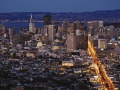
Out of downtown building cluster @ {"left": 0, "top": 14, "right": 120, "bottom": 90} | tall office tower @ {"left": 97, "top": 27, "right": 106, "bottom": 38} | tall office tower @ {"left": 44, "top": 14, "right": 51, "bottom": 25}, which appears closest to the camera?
downtown building cluster @ {"left": 0, "top": 14, "right": 120, "bottom": 90}

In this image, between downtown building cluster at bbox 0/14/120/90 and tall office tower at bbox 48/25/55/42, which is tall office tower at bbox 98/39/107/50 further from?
tall office tower at bbox 48/25/55/42

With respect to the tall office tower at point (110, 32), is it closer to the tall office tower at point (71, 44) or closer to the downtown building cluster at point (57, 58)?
the downtown building cluster at point (57, 58)

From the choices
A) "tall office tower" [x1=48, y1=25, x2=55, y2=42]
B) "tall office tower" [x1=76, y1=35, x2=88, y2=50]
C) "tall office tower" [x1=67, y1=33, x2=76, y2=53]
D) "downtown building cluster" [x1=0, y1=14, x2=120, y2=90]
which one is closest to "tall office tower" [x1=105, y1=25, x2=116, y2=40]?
"downtown building cluster" [x1=0, y1=14, x2=120, y2=90]

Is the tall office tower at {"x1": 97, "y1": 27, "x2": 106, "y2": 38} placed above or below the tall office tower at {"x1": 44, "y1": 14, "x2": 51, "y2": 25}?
below

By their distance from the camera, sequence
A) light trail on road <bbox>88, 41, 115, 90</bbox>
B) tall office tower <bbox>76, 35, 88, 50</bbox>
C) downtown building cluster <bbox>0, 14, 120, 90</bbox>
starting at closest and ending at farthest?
light trail on road <bbox>88, 41, 115, 90</bbox> < downtown building cluster <bbox>0, 14, 120, 90</bbox> < tall office tower <bbox>76, 35, 88, 50</bbox>

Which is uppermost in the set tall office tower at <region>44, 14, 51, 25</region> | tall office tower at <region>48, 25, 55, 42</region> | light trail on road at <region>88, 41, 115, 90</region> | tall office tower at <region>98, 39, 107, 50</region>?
tall office tower at <region>44, 14, 51, 25</region>

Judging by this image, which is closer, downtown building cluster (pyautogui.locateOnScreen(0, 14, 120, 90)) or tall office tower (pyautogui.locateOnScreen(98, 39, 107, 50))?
downtown building cluster (pyautogui.locateOnScreen(0, 14, 120, 90))

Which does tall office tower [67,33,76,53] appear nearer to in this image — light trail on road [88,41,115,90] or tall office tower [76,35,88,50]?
tall office tower [76,35,88,50]

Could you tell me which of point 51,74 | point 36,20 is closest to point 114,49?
point 51,74

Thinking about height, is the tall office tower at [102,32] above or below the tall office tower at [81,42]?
above

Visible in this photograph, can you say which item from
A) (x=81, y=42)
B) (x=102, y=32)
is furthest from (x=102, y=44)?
(x=102, y=32)

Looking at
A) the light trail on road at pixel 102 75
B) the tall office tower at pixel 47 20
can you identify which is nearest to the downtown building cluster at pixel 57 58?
the tall office tower at pixel 47 20
